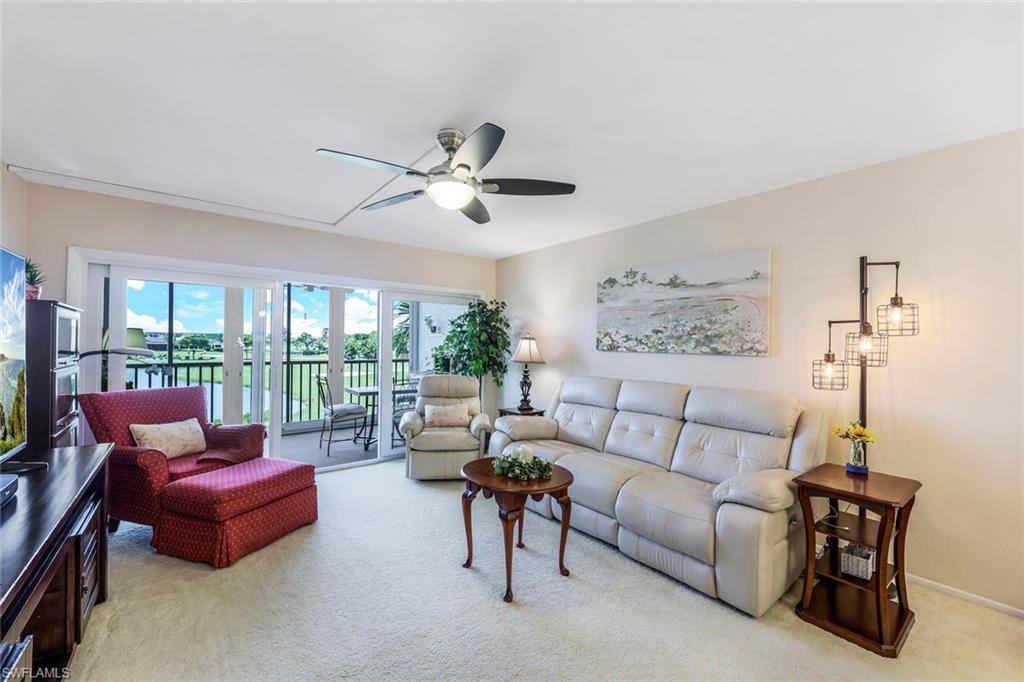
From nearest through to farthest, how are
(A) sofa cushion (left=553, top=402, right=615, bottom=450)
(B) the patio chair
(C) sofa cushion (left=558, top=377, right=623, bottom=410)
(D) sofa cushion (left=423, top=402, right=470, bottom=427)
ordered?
(A) sofa cushion (left=553, top=402, right=615, bottom=450) → (C) sofa cushion (left=558, top=377, right=623, bottom=410) → (D) sofa cushion (left=423, top=402, right=470, bottom=427) → (B) the patio chair

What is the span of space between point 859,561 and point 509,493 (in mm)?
1779

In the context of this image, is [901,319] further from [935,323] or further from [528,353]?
[528,353]

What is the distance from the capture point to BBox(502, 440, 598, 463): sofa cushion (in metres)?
3.27

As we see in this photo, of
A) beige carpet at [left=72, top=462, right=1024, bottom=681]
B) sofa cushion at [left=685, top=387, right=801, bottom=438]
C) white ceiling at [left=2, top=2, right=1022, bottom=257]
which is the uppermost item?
white ceiling at [left=2, top=2, right=1022, bottom=257]

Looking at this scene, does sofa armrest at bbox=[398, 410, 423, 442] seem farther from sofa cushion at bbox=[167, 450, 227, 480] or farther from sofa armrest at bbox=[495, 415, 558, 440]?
sofa cushion at bbox=[167, 450, 227, 480]

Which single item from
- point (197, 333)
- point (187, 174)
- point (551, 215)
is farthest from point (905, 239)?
point (197, 333)

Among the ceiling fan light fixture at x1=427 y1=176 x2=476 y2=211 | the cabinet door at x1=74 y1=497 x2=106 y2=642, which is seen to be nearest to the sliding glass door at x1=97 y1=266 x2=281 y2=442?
the cabinet door at x1=74 y1=497 x2=106 y2=642

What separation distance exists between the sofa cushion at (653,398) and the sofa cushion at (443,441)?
1.45 m

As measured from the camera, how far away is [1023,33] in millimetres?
1545

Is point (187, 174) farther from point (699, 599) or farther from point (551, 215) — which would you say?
point (699, 599)

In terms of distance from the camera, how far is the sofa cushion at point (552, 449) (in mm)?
3271

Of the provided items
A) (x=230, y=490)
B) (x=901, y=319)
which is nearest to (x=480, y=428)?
(x=230, y=490)

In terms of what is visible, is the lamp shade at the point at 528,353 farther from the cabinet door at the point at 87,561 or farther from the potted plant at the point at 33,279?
the potted plant at the point at 33,279

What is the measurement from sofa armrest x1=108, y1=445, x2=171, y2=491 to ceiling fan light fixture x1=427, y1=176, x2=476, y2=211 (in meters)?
2.38
